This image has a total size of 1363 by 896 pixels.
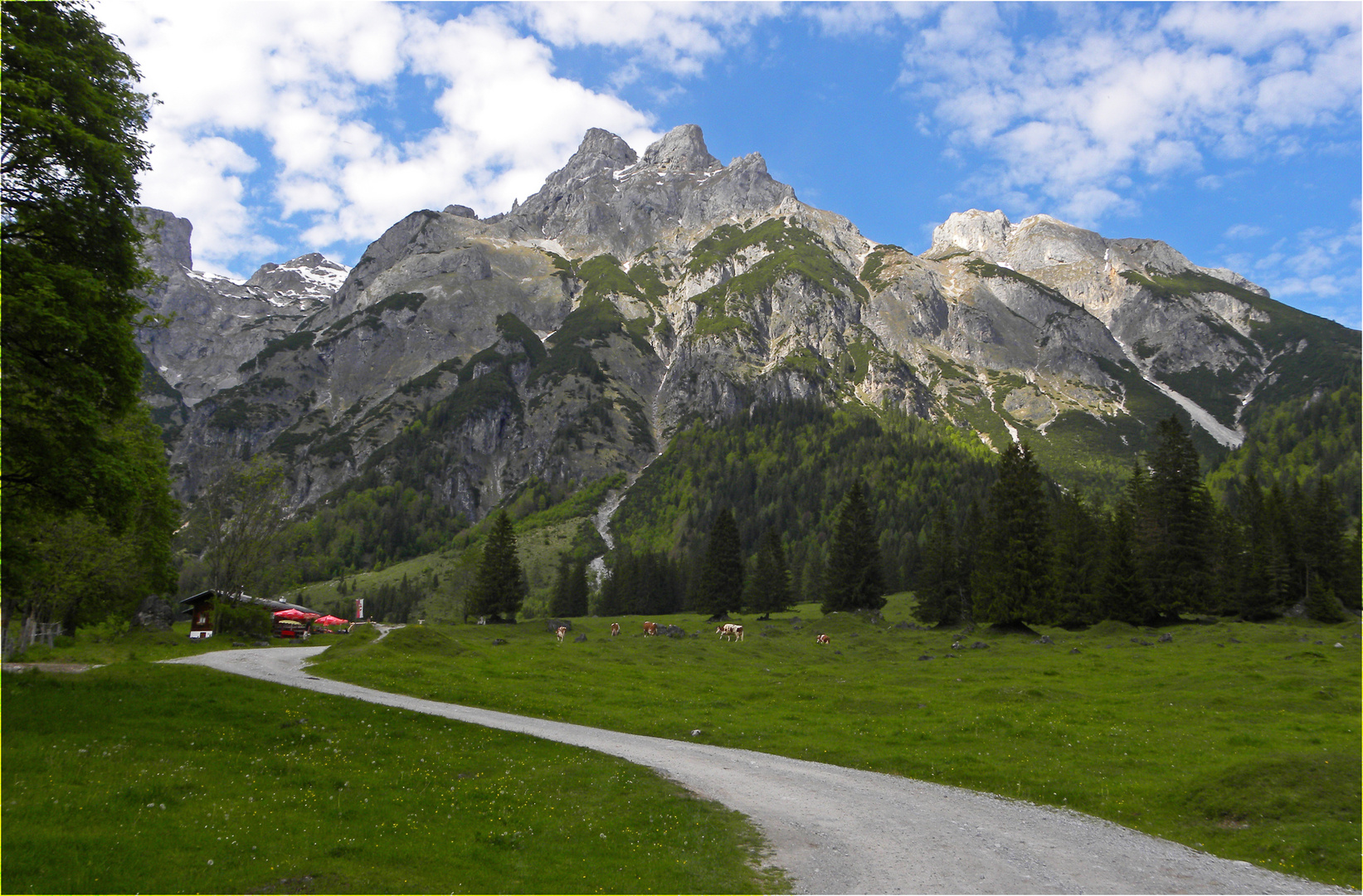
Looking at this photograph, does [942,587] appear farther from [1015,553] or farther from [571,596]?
[571,596]

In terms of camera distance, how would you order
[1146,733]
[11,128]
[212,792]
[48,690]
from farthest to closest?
1. [1146,733]
2. [48,690]
3. [11,128]
4. [212,792]

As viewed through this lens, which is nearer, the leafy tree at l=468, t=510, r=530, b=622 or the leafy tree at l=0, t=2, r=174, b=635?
the leafy tree at l=0, t=2, r=174, b=635

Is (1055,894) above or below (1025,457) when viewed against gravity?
below

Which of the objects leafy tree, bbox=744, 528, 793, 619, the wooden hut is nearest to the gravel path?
the wooden hut

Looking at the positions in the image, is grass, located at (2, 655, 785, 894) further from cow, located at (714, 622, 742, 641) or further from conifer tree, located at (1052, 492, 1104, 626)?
conifer tree, located at (1052, 492, 1104, 626)

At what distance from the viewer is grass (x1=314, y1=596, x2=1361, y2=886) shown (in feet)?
60.2

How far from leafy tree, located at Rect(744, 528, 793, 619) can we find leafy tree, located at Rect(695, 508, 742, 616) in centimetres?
749

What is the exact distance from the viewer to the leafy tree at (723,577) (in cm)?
10812

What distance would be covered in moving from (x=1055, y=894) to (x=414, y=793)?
14.8 m

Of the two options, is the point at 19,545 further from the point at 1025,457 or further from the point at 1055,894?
the point at 1025,457

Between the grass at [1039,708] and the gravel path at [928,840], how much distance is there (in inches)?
59.6

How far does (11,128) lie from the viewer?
760 inches

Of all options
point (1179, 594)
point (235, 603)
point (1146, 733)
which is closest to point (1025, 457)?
point (1179, 594)

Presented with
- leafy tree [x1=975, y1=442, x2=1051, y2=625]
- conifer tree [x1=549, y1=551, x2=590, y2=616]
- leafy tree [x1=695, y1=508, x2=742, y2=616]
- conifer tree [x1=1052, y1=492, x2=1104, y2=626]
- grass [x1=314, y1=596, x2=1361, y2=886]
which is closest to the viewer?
grass [x1=314, y1=596, x2=1361, y2=886]
